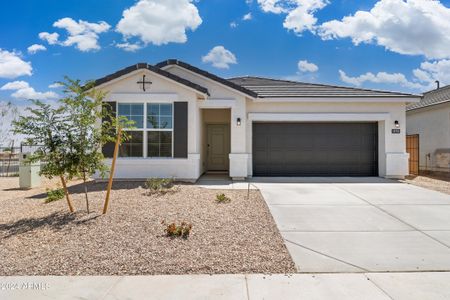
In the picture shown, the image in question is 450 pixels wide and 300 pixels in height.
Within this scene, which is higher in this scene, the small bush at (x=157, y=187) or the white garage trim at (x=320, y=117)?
the white garage trim at (x=320, y=117)

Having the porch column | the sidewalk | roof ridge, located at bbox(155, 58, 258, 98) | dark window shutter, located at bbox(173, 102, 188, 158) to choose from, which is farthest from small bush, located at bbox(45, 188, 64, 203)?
roof ridge, located at bbox(155, 58, 258, 98)

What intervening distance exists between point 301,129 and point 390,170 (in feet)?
12.6

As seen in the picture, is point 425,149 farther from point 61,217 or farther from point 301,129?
point 61,217

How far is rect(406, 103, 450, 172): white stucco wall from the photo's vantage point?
13.6m

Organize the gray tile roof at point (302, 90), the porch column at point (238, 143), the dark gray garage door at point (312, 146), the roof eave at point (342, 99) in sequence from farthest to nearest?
the dark gray garage door at point (312, 146)
the gray tile roof at point (302, 90)
the roof eave at point (342, 99)
the porch column at point (238, 143)

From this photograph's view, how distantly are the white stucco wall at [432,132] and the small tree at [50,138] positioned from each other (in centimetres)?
Result: 1543

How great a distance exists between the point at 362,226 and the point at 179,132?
639 centimetres

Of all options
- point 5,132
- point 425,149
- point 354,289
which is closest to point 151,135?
point 354,289

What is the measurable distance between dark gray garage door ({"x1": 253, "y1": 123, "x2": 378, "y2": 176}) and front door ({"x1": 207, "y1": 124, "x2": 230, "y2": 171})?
8.07 feet

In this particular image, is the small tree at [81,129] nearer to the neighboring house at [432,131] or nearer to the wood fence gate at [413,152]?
the neighboring house at [432,131]

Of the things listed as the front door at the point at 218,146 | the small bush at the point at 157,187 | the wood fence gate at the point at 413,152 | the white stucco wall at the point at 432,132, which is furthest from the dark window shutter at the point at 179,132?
the white stucco wall at the point at 432,132

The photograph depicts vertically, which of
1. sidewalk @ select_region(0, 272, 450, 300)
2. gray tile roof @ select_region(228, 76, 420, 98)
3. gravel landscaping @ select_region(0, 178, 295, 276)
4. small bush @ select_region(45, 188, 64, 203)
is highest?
gray tile roof @ select_region(228, 76, 420, 98)

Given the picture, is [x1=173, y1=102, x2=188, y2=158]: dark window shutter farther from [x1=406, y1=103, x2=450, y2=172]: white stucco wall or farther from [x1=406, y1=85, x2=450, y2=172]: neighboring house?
[x1=406, y1=103, x2=450, y2=172]: white stucco wall

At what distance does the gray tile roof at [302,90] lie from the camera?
37.7 feet
